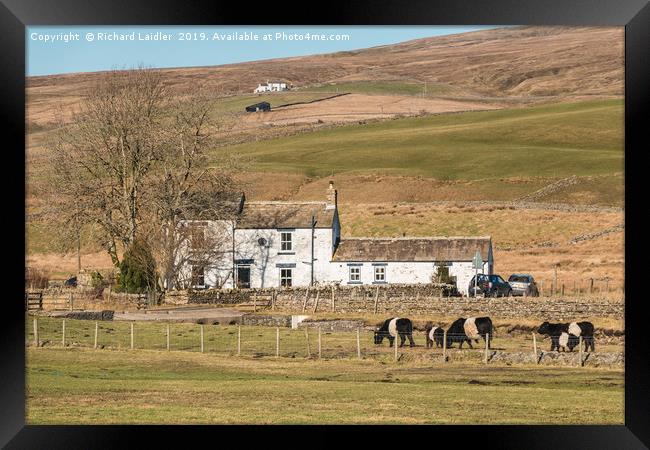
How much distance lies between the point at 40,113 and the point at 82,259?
79161 mm

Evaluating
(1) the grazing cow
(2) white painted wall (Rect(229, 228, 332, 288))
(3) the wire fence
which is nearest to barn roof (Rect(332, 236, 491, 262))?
(2) white painted wall (Rect(229, 228, 332, 288))

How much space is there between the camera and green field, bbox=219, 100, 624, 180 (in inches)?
4720

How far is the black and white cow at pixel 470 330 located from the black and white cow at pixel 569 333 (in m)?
2.02

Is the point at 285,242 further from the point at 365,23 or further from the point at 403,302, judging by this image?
the point at 365,23

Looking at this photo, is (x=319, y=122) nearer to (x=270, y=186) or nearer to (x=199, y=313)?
(x=270, y=186)

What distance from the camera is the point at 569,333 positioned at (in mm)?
38688

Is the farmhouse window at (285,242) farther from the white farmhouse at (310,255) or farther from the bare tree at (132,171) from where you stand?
the bare tree at (132,171)

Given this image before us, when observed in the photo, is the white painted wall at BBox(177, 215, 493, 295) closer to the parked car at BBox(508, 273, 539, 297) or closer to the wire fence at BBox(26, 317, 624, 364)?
the parked car at BBox(508, 273, 539, 297)

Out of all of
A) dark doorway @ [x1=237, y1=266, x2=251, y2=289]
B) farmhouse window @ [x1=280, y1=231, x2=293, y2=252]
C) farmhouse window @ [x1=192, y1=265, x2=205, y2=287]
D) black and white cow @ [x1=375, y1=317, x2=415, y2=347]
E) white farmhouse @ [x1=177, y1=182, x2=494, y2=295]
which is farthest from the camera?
farmhouse window @ [x1=280, y1=231, x2=293, y2=252]

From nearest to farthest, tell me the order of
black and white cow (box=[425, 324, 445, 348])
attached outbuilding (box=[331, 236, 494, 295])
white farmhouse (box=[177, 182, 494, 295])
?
black and white cow (box=[425, 324, 445, 348]) → attached outbuilding (box=[331, 236, 494, 295]) → white farmhouse (box=[177, 182, 494, 295])

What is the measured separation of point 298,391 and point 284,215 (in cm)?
3327

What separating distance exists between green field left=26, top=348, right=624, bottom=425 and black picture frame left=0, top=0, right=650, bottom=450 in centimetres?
535

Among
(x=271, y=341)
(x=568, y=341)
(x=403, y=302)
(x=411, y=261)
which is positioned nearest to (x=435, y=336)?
(x=568, y=341)
